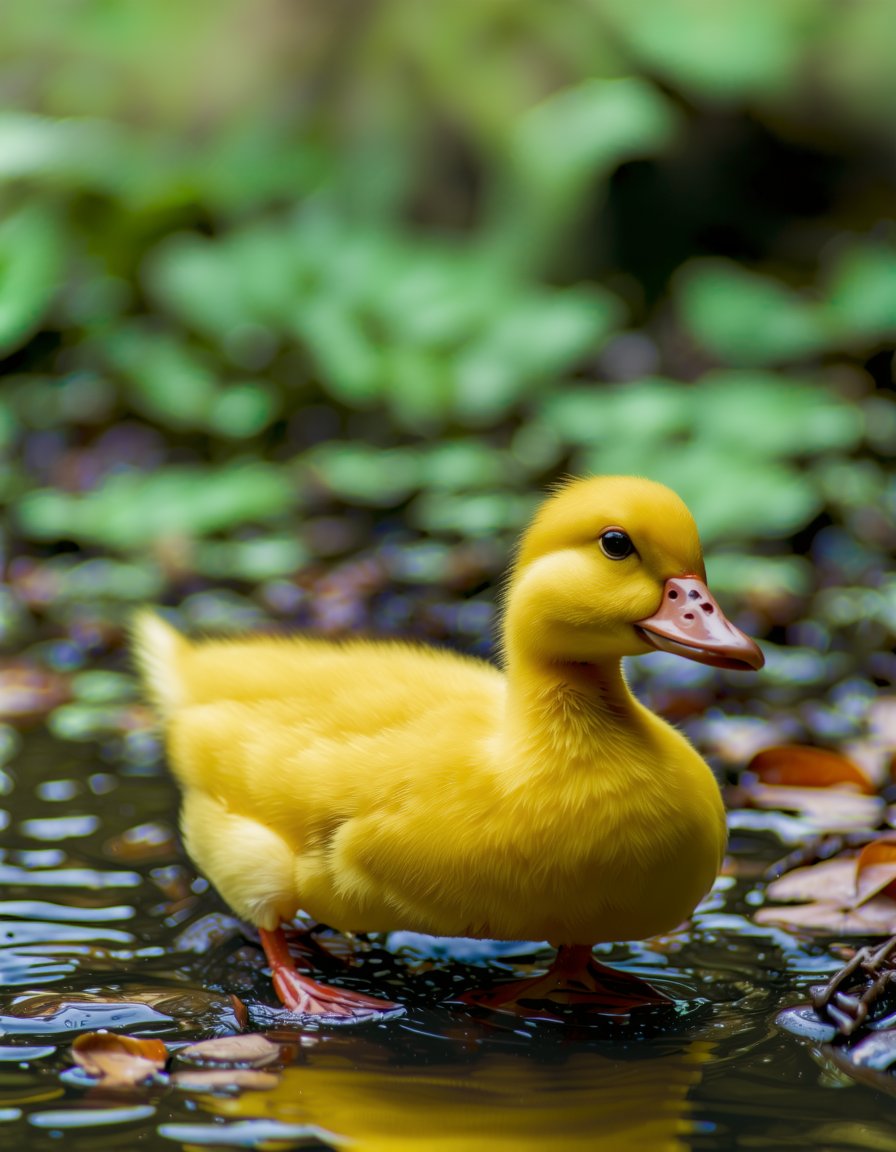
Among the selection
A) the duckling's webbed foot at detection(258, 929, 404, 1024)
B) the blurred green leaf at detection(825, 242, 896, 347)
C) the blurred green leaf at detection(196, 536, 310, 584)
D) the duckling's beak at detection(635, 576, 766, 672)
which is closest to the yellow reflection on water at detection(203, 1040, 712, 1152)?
the duckling's webbed foot at detection(258, 929, 404, 1024)

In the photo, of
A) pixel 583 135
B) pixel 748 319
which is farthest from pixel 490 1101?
pixel 583 135

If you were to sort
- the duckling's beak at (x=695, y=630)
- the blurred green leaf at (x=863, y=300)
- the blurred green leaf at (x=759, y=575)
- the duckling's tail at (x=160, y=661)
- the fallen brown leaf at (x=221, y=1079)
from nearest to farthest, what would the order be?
the fallen brown leaf at (x=221, y=1079) → the duckling's beak at (x=695, y=630) → the duckling's tail at (x=160, y=661) → the blurred green leaf at (x=759, y=575) → the blurred green leaf at (x=863, y=300)

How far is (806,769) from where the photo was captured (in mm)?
3367

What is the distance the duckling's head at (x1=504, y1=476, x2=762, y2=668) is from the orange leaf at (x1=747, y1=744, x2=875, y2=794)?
3.41 feet

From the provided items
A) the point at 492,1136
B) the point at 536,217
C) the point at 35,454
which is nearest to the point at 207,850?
the point at 492,1136

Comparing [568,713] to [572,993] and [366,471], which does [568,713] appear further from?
[366,471]

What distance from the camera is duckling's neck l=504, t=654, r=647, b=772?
8.12 feet

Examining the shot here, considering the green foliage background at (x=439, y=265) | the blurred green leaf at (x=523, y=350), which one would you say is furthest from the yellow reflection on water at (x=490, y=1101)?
the blurred green leaf at (x=523, y=350)

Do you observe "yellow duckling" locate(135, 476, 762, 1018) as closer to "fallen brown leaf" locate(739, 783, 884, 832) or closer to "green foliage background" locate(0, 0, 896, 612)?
"fallen brown leaf" locate(739, 783, 884, 832)

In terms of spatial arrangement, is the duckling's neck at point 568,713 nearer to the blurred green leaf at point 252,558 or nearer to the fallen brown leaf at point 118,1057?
the fallen brown leaf at point 118,1057

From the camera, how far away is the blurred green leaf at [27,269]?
5402 mm

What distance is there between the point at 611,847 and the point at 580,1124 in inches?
16.6

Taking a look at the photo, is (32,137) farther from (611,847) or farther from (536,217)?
(611,847)

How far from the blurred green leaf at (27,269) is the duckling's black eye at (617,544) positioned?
348 cm
